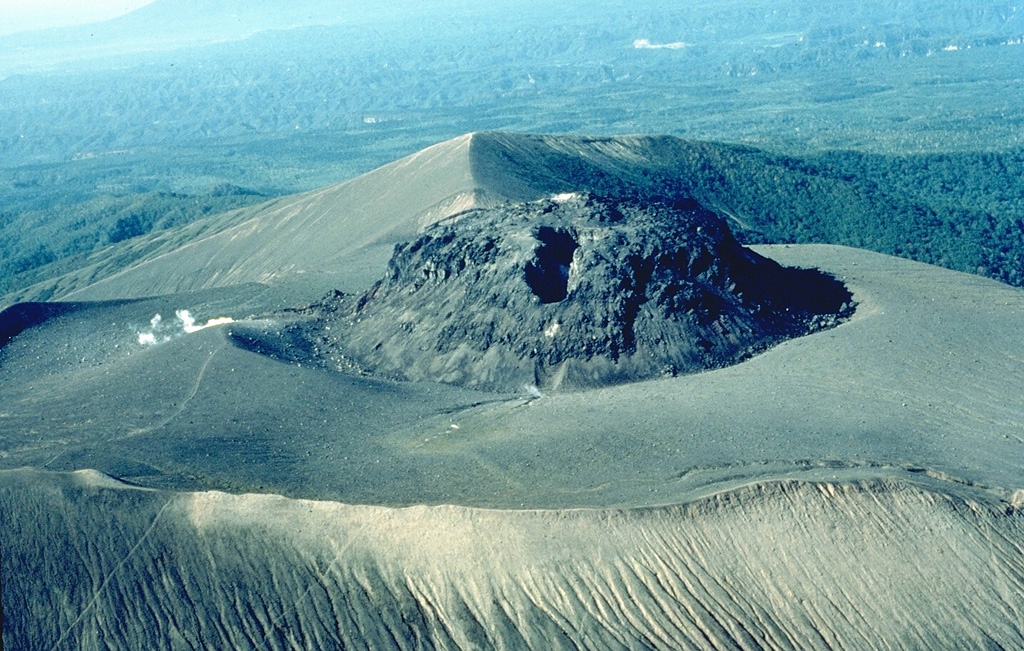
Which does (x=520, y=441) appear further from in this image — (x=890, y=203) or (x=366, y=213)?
(x=890, y=203)

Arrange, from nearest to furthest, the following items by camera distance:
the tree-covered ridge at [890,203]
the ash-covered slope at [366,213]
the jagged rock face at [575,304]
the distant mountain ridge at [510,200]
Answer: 1. the jagged rock face at [575,304]
2. the ash-covered slope at [366,213]
3. the distant mountain ridge at [510,200]
4. the tree-covered ridge at [890,203]

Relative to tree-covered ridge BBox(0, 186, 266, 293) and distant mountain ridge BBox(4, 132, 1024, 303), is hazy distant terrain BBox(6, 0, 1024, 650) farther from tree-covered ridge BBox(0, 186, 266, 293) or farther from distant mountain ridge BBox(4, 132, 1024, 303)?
tree-covered ridge BBox(0, 186, 266, 293)

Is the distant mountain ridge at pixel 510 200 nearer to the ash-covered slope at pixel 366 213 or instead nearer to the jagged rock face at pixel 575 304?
the ash-covered slope at pixel 366 213

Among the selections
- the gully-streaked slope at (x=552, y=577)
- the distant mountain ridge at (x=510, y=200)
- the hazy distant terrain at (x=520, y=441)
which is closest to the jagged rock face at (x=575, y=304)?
the hazy distant terrain at (x=520, y=441)

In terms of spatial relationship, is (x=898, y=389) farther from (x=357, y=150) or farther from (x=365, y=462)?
(x=357, y=150)

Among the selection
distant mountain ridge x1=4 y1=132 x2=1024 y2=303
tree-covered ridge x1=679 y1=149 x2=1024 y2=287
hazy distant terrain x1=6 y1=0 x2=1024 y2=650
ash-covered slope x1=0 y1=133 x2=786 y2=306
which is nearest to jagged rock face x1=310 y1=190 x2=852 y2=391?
hazy distant terrain x1=6 y1=0 x2=1024 y2=650

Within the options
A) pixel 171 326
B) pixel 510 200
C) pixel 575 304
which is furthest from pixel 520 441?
pixel 510 200
